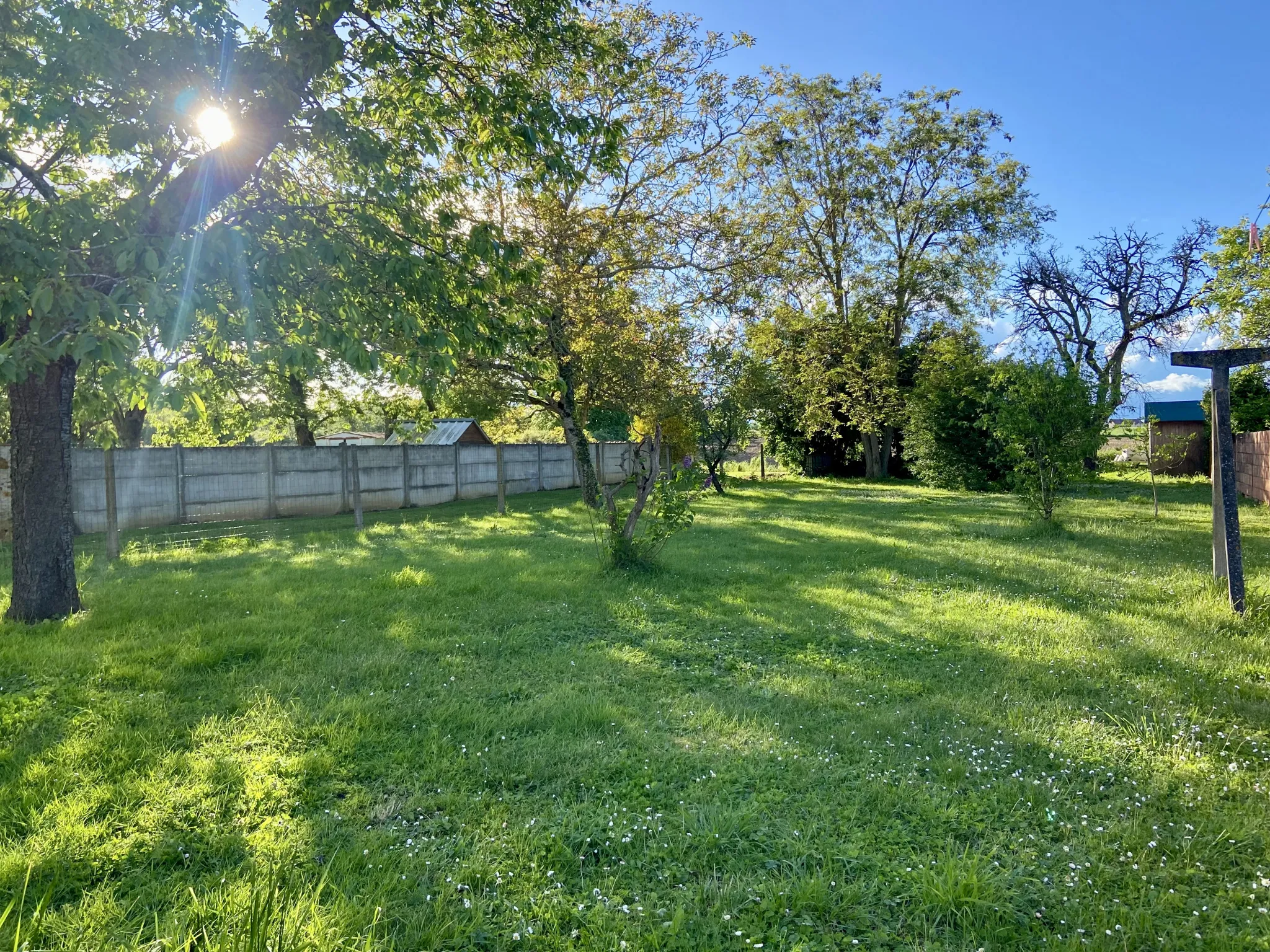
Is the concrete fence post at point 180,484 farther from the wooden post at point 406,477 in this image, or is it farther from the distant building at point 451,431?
the distant building at point 451,431

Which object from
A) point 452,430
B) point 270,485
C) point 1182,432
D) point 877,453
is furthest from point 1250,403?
point 270,485

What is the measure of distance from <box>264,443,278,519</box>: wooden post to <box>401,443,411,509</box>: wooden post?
9.07 ft

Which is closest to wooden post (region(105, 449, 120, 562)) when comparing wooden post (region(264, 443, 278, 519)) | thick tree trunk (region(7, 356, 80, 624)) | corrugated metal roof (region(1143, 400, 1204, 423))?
thick tree trunk (region(7, 356, 80, 624))

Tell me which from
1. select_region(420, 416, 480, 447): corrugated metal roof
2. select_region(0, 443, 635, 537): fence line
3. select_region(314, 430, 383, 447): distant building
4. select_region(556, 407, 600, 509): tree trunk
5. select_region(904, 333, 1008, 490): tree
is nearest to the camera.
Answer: select_region(0, 443, 635, 537): fence line

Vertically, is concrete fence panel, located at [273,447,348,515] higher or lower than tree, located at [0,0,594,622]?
lower

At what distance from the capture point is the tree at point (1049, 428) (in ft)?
31.4

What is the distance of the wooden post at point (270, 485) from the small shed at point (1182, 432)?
2248cm

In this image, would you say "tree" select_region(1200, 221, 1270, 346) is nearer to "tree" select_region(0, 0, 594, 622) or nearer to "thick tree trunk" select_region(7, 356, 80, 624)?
"tree" select_region(0, 0, 594, 622)

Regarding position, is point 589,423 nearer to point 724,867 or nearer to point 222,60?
point 222,60

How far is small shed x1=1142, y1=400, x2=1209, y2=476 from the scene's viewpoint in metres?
21.3

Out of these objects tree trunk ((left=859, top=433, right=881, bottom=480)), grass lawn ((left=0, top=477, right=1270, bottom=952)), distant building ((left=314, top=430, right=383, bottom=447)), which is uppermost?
distant building ((left=314, top=430, right=383, bottom=447))

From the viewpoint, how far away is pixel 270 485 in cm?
1386

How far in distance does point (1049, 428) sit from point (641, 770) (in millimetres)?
9076

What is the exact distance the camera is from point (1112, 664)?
418cm
